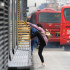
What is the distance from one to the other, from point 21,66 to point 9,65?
0.44 metres

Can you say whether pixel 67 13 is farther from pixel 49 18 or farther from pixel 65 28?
pixel 49 18

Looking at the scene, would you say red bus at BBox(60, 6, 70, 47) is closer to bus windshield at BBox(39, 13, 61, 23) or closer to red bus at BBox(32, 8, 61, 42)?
red bus at BBox(32, 8, 61, 42)

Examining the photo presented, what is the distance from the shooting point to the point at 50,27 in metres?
22.9

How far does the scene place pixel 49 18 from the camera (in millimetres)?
23422

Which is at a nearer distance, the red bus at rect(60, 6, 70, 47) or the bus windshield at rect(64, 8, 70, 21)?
the red bus at rect(60, 6, 70, 47)

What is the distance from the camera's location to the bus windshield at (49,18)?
23.2m

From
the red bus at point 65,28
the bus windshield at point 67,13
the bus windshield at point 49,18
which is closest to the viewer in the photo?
the red bus at point 65,28

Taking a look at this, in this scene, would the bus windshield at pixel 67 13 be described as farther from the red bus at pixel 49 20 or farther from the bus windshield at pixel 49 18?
the bus windshield at pixel 49 18

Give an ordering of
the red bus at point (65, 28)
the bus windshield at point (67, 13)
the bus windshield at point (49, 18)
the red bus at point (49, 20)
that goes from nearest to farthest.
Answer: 1. the red bus at point (65, 28)
2. the bus windshield at point (67, 13)
3. the red bus at point (49, 20)
4. the bus windshield at point (49, 18)

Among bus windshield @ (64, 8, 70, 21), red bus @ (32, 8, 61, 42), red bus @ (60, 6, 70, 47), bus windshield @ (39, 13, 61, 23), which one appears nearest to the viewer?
red bus @ (60, 6, 70, 47)

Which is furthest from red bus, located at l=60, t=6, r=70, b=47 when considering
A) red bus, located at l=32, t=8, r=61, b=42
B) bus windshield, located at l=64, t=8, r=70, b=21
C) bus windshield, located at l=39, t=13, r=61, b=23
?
bus windshield, located at l=39, t=13, r=61, b=23

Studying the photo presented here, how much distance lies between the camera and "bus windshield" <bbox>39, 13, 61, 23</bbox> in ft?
76.1

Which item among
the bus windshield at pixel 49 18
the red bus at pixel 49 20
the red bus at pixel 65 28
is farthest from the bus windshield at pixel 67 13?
the bus windshield at pixel 49 18

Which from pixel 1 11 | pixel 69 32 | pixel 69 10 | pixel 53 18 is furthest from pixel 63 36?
pixel 1 11
